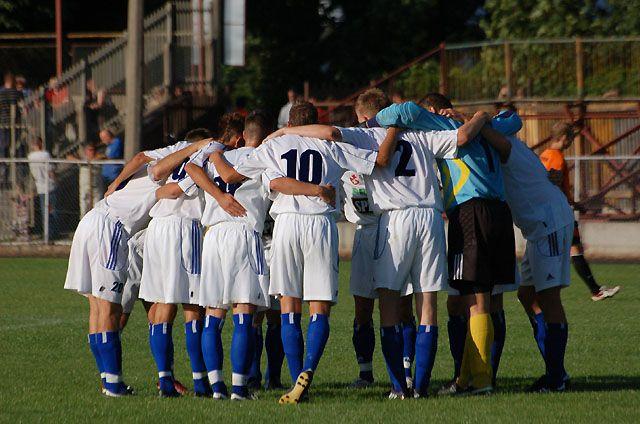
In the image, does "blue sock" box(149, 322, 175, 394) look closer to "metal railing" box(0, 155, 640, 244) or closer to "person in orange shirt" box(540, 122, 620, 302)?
"person in orange shirt" box(540, 122, 620, 302)

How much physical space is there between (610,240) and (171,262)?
47.5 feet

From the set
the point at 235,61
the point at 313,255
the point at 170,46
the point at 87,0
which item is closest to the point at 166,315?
the point at 313,255

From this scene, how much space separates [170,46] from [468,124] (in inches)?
783

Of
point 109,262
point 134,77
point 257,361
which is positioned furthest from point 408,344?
point 134,77

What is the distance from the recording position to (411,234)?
944 centimetres

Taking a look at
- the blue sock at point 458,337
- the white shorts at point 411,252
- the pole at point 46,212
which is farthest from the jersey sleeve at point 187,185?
the pole at point 46,212

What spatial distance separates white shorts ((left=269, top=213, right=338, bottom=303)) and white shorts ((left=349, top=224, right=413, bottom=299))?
39cm

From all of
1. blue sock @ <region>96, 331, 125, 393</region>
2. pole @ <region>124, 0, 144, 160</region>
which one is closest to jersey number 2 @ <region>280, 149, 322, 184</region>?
blue sock @ <region>96, 331, 125, 393</region>

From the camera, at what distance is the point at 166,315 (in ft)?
31.7

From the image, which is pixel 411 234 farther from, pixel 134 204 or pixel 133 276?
pixel 133 276

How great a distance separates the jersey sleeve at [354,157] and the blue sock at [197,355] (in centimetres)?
162

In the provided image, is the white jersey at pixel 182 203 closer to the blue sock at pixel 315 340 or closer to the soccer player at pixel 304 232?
the soccer player at pixel 304 232

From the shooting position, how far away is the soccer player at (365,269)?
9719 millimetres

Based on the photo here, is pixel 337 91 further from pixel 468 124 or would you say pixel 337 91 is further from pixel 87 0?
pixel 468 124
